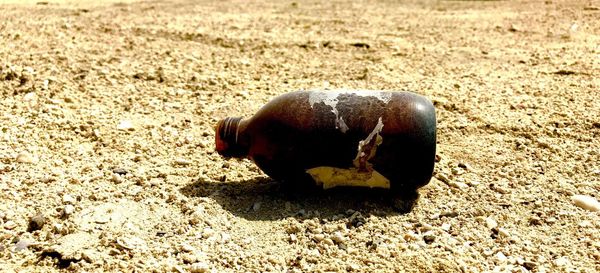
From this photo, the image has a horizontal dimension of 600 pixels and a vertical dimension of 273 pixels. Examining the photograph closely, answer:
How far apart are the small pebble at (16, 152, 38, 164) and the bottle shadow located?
785 millimetres

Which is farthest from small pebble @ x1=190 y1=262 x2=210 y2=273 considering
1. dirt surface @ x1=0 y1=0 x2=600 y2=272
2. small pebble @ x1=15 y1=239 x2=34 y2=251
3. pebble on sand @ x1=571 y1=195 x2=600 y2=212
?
pebble on sand @ x1=571 y1=195 x2=600 y2=212

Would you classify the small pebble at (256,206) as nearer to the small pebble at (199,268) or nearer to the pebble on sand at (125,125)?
the small pebble at (199,268)

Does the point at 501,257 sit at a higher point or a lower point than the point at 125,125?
lower

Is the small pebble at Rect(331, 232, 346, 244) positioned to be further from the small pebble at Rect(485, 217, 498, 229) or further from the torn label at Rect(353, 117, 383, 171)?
the small pebble at Rect(485, 217, 498, 229)

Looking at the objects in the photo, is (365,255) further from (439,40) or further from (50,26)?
(50,26)

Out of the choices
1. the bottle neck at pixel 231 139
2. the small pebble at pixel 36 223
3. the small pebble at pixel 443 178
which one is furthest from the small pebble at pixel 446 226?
the small pebble at pixel 36 223

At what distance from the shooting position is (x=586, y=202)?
8.92ft

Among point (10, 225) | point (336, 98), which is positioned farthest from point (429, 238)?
point (10, 225)

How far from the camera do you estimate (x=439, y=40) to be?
210 inches

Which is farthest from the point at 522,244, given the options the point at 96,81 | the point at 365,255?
the point at 96,81

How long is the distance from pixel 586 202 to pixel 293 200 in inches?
49.8

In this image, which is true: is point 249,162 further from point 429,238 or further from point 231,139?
point 429,238

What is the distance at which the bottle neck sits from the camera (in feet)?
8.79

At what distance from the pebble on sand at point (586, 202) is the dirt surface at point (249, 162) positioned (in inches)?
0.8
